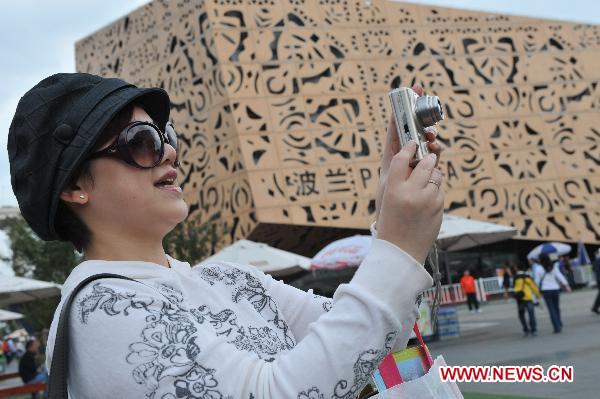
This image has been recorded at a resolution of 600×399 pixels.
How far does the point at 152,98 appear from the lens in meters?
1.69

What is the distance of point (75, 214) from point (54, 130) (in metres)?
0.21

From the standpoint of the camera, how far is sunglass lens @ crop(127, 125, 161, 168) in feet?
5.12

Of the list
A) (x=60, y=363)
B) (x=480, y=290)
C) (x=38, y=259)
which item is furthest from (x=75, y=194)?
(x=480, y=290)

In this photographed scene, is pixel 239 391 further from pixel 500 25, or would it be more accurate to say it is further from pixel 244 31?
pixel 500 25

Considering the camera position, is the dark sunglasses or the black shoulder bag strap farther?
the dark sunglasses

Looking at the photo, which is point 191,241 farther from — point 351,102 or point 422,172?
point 422,172

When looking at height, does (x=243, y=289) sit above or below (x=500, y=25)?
below

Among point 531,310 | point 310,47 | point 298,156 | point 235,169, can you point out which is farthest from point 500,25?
point 531,310

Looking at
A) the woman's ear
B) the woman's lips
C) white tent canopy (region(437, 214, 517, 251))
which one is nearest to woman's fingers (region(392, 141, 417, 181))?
the woman's lips

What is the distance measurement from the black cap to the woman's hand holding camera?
575 millimetres

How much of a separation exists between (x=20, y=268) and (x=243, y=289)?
2377cm

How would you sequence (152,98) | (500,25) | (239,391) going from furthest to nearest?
(500,25), (152,98), (239,391)

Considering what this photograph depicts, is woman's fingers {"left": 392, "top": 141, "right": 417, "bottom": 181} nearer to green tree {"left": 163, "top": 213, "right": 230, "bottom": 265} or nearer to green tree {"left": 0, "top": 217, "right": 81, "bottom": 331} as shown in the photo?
green tree {"left": 163, "top": 213, "right": 230, "bottom": 265}

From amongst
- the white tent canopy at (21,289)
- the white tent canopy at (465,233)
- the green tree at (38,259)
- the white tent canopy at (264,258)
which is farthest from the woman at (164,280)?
the green tree at (38,259)
